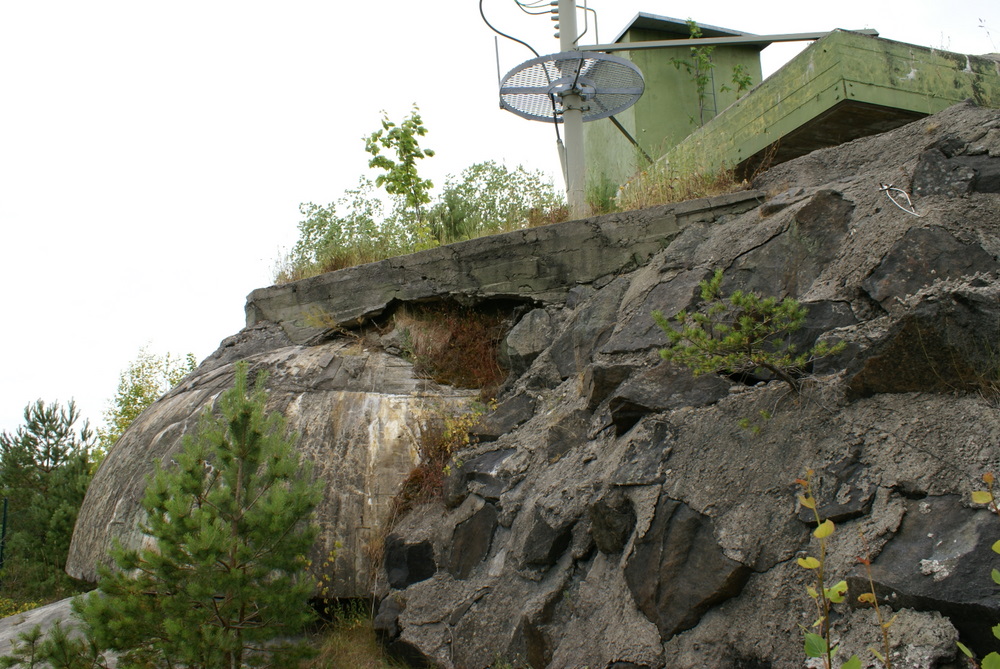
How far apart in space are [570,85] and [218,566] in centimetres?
622

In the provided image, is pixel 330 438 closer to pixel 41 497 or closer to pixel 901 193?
pixel 901 193

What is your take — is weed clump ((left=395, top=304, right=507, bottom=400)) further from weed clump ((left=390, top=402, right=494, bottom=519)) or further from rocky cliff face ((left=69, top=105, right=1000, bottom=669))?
weed clump ((left=390, top=402, right=494, bottom=519))

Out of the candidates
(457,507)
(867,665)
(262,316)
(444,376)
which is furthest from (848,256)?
(262,316)

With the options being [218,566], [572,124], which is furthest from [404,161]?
[218,566]

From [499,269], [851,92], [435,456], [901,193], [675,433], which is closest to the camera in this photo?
[675,433]

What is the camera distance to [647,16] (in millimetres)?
10953

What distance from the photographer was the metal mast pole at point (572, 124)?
848cm

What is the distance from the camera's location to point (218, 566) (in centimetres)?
461

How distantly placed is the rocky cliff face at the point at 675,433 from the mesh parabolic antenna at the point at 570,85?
6.54 feet

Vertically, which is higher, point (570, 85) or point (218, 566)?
point (570, 85)

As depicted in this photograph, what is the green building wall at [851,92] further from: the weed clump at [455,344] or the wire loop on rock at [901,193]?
the weed clump at [455,344]

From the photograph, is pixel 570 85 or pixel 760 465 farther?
pixel 570 85

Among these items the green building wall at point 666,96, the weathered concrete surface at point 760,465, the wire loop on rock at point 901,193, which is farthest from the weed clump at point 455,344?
the green building wall at point 666,96

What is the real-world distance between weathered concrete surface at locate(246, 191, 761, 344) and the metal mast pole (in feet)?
4.08
